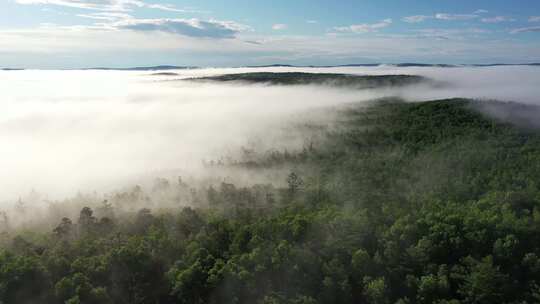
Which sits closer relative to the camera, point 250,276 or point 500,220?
point 250,276

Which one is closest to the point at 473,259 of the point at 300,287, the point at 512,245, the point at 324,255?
the point at 512,245

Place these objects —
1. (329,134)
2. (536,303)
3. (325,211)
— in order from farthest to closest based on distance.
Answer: (329,134) < (325,211) < (536,303)

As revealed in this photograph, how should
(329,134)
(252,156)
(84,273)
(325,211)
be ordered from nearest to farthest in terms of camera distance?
(84,273), (325,211), (252,156), (329,134)

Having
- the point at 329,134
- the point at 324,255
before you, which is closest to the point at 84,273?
the point at 324,255

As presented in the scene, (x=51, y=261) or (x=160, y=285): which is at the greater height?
(x=51, y=261)

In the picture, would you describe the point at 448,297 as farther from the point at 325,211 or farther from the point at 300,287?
the point at 325,211

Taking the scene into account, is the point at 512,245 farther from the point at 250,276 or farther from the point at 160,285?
the point at 160,285

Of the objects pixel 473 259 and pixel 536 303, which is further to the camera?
pixel 473 259

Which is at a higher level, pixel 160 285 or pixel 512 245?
pixel 512 245

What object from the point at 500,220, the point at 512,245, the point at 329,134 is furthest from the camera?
the point at 329,134
